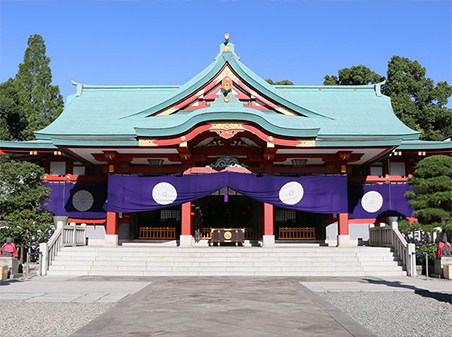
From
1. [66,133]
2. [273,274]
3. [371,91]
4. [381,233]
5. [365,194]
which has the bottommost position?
[273,274]

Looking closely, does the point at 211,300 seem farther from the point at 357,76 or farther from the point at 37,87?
the point at 37,87

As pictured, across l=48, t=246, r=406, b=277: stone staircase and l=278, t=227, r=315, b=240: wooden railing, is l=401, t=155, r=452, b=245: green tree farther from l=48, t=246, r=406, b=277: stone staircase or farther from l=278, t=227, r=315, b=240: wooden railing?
l=278, t=227, r=315, b=240: wooden railing

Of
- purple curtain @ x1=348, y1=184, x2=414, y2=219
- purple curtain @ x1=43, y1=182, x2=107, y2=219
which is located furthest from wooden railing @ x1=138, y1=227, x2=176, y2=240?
purple curtain @ x1=348, y1=184, x2=414, y2=219

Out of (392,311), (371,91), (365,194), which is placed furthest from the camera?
(371,91)

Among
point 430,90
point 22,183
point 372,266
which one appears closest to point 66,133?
point 22,183

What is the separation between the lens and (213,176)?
740 inches

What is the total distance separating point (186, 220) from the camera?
18.9 metres

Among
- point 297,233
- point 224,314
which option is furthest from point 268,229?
point 224,314

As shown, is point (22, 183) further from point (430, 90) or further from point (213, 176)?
point (430, 90)

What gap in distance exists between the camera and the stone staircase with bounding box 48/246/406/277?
50.9ft

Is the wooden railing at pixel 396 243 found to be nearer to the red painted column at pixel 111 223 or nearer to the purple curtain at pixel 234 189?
the purple curtain at pixel 234 189

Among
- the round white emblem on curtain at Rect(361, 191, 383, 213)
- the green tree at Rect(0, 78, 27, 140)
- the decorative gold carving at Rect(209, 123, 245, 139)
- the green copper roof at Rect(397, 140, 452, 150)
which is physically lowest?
the round white emblem on curtain at Rect(361, 191, 383, 213)

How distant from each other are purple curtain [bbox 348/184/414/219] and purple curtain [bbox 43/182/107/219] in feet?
39.2

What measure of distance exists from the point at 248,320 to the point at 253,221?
46.1 ft
